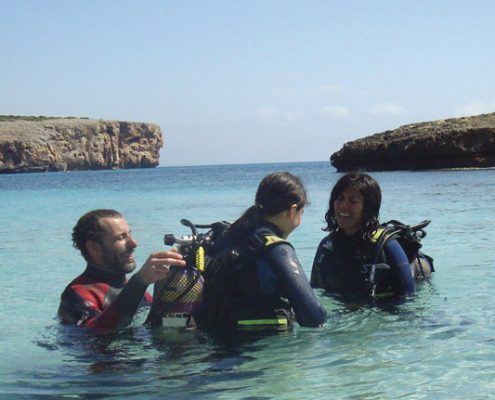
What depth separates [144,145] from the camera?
488 feet

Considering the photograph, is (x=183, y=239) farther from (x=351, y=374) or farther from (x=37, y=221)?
(x=37, y=221)

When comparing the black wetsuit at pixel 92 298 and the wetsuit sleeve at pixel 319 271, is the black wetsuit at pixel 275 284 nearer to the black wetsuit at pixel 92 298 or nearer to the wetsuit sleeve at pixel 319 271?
the black wetsuit at pixel 92 298

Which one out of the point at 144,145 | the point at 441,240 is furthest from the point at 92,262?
the point at 144,145

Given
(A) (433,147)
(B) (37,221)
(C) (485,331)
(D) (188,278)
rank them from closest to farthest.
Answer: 1. (D) (188,278)
2. (C) (485,331)
3. (B) (37,221)
4. (A) (433,147)

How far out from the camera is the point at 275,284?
16.0 feet

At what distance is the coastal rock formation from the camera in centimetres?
5200

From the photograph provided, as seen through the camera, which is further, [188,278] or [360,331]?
[360,331]

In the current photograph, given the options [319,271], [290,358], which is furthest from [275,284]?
[319,271]

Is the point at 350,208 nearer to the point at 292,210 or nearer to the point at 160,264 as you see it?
the point at 292,210

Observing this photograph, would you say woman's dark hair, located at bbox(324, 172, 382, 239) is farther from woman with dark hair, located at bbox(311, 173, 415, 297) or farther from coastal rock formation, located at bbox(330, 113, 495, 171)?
coastal rock formation, located at bbox(330, 113, 495, 171)

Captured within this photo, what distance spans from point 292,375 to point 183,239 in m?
1.14

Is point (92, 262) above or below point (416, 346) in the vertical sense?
above

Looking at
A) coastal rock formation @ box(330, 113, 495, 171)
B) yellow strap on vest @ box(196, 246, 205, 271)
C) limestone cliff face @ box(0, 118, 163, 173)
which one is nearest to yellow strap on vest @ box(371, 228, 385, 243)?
yellow strap on vest @ box(196, 246, 205, 271)

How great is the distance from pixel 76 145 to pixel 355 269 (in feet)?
408
